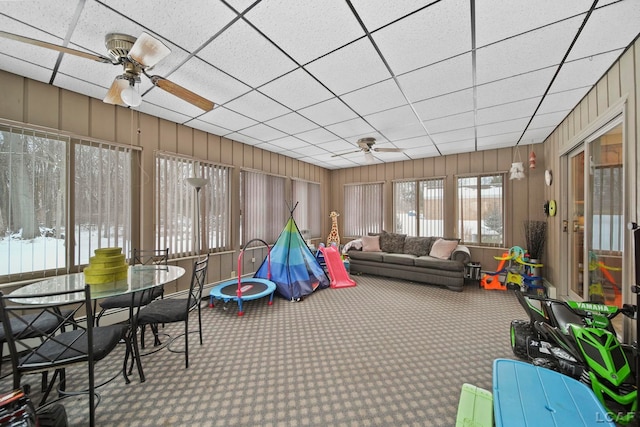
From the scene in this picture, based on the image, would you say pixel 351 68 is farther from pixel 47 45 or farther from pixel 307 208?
pixel 307 208

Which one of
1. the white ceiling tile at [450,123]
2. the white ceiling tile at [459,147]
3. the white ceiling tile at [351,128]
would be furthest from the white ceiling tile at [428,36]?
the white ceiling tile at [459,147]

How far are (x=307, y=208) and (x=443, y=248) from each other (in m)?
3.30

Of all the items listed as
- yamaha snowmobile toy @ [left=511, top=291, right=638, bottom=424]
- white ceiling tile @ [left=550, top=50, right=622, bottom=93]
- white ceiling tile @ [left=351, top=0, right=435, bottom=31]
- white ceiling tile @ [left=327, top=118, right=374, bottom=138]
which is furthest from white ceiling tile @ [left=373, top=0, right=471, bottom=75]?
yamaha snowmobile toy @ [left=511, top=291, right=638, bottom=424]

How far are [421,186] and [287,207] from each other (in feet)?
10.7

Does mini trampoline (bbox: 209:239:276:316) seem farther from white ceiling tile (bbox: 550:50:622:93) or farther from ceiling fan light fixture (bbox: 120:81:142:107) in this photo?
white ceiling tile (bbox: 550:50:622:93)

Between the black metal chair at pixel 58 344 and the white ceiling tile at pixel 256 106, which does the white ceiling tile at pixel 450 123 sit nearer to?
the white ceiling tile at pixel 256 106

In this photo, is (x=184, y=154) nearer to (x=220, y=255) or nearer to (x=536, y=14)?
(x=220, y=255)

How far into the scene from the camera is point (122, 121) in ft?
10.2

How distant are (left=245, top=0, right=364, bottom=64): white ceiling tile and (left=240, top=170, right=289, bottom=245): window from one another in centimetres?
308

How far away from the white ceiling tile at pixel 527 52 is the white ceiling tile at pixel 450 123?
987 millimetres

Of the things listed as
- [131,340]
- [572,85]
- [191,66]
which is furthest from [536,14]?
[131,340]

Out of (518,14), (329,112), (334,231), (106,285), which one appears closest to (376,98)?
(329,112)

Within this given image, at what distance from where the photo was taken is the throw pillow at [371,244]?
563cm

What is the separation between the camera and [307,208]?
6.38 metres
